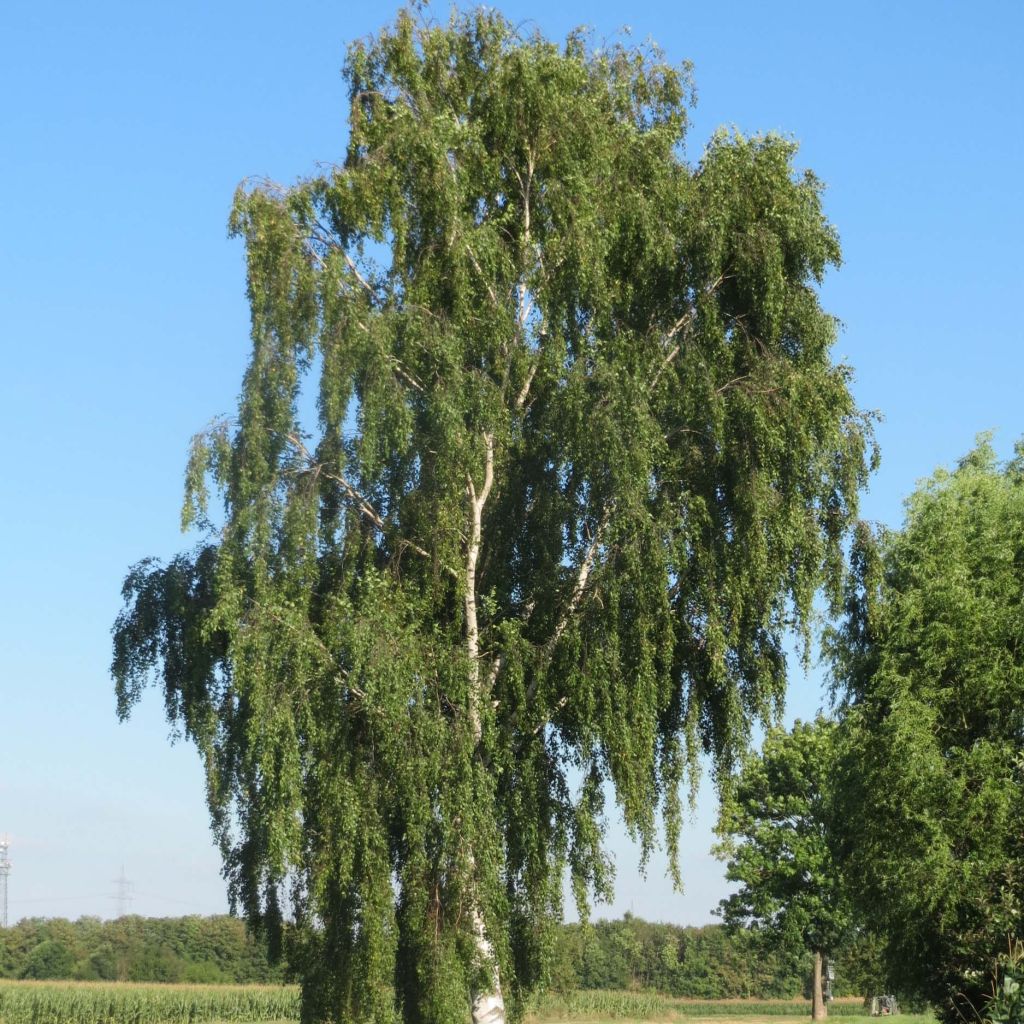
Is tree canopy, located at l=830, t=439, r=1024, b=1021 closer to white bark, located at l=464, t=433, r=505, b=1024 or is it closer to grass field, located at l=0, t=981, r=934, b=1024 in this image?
white bark, located at l=464, t=433, r=505, b=1024

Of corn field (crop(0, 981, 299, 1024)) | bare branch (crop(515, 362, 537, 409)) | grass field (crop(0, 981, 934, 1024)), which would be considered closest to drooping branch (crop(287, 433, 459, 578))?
bare branch (crop(515, 362, 537, 409))

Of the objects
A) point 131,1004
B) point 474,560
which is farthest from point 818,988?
point 474,560

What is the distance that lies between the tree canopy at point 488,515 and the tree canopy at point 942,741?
6927 millimetres

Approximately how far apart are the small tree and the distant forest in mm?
43580

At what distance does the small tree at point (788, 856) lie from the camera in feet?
216

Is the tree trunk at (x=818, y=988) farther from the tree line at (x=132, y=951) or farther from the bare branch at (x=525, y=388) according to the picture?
the tree line at (x=132, y=951)

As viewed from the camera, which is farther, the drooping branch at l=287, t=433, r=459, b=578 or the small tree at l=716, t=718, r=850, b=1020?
the small tree at l=716, t=718, r=850, b=1020

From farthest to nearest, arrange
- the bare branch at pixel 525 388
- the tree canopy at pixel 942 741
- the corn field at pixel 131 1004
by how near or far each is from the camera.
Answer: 1. the corn field at pixel 131 1004
2. the tree canopy at pixel 942 741
3. the bare branch at pixel 525 388

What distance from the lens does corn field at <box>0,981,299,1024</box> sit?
6944 centimetres

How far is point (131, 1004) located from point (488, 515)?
5279 centimetres

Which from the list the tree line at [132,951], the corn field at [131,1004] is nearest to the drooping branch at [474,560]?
the corn field at [131,1004]

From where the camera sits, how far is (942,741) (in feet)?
114

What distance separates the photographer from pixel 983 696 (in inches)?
1345

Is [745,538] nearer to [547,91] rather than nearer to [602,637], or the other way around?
[602,637]
